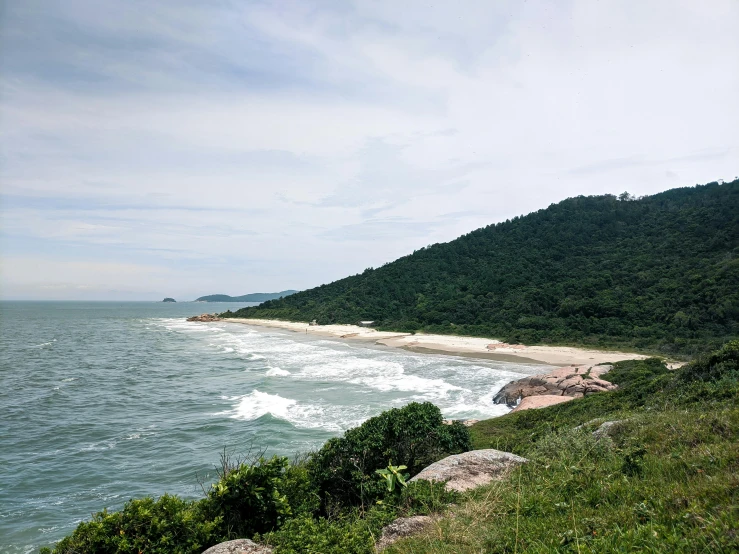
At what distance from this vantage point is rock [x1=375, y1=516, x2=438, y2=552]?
475 centimetres

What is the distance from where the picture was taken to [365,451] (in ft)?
27.0

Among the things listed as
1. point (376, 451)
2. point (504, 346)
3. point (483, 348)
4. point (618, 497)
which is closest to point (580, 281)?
point (504, 346)

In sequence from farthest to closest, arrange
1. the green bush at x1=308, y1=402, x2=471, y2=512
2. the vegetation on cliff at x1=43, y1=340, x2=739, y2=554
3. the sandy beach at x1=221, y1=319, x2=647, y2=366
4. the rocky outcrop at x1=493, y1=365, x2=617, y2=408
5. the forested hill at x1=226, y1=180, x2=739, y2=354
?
1. the forested hill at x1=226, y1=180, x2=739, y2=354
2. the sandy beach at x1=221, y1=319, x2=647, y2=366
3. the rocky outcrop at x1=493, y1=365, x2=617, y2=408
4. the green bush at x1=308, y1=402, x2=471, y2=512
5. the vegetation on cliff at x1=43, y1=340, x2=739, y2=554

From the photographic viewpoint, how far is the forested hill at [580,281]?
39.0 m

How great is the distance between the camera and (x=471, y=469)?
683 cm

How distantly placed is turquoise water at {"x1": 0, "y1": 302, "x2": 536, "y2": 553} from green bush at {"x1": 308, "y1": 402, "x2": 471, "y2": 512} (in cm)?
573

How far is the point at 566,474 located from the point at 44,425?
21367 millimetres

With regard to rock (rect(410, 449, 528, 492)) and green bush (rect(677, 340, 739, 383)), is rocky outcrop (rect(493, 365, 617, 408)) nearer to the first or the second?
green bush (rect(677, 340, 739, 383))

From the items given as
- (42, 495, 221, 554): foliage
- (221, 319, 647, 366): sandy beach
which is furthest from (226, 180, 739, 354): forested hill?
(42, 495, 221, 554): foliage

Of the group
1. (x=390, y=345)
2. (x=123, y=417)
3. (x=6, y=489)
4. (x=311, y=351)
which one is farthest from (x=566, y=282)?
(x=6, y=489)

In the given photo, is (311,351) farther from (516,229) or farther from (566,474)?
(516,229)

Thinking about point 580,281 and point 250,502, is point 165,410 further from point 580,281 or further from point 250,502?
point 580,281

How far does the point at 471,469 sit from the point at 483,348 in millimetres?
36485

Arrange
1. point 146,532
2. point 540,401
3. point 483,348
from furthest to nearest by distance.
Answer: point 483,348
point 540,401
point 146,532
